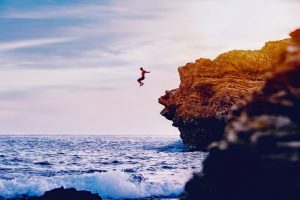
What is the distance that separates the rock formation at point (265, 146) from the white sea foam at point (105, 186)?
18.8m

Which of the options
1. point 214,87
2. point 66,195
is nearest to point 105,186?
Result: point 66,195

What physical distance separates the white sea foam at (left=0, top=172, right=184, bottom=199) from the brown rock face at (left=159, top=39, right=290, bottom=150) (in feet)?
141

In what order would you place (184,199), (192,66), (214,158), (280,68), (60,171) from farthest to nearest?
(192,66) < (60,171) < (184,199) < (214,158) < (280,68)

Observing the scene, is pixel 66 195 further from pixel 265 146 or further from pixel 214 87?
pixel 214 87

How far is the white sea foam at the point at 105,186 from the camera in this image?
27.6m

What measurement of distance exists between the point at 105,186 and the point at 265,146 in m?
22.0

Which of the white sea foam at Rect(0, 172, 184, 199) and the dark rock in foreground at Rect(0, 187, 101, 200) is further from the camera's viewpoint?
the white sea foam at Rect(0, 172, 184, 199)

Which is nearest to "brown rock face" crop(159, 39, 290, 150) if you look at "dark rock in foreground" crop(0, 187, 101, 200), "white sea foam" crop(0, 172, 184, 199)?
"white sea foam" crop(0, 172, 184, 199)

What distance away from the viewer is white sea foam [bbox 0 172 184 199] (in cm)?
2764

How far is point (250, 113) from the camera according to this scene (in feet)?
27.0

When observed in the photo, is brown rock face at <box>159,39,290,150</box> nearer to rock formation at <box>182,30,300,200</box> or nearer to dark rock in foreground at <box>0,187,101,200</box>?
dark rock in foreground at <box>0,187,101,200</box>

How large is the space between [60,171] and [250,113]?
117ft

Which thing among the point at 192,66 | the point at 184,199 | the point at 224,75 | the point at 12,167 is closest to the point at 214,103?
the point at 224,75

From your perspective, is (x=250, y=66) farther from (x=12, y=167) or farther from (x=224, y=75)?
(x=12, y=167)
